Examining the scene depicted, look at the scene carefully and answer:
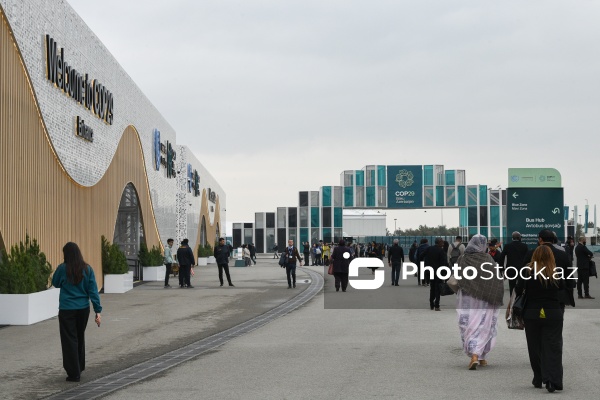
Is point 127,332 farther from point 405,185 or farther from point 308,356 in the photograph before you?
point 405,185

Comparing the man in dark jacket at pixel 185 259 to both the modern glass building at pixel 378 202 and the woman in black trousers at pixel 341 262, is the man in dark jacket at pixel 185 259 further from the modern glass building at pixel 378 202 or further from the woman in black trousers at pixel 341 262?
the modern glass building at pixel 378 202

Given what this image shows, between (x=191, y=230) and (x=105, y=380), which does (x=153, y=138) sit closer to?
(x=191, y=230)

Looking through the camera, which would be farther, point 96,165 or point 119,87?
point 119,87

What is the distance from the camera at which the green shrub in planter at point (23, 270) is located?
17.2m

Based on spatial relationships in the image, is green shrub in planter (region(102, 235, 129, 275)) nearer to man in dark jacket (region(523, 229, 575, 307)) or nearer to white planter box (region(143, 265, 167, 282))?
white planter box (region(143, 265, 167, 282))

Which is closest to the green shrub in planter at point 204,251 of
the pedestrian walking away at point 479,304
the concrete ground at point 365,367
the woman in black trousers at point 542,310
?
the concrete ground at point 365,367

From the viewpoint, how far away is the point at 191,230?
5506 centimetres

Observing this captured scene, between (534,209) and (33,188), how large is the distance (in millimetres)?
18097

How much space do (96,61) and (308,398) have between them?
1957 centimetres

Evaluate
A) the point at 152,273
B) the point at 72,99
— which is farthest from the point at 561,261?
the point at 152,273

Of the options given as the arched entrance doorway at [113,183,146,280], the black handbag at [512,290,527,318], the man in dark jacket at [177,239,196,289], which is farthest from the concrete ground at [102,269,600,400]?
the arched entrance doorway at [113,183,146,280]

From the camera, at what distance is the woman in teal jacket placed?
10.4 metres

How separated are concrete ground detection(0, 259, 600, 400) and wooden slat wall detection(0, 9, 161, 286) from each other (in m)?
2.25

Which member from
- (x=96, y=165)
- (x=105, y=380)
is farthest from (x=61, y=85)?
(x=105, y=380)
